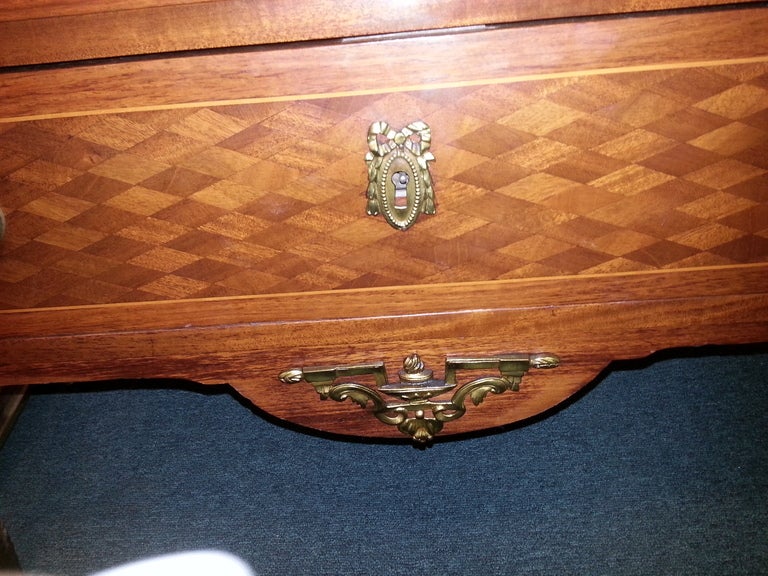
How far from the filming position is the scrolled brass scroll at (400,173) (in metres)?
0.59

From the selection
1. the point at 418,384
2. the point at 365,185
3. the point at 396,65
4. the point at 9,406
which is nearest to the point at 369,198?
the point at 365,185

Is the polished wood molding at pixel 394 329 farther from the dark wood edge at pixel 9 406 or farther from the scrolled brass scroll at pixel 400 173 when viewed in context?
the dark wood edge at pixel 9 406

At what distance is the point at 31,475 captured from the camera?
106cm

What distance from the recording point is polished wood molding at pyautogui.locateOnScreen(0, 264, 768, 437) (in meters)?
0.70

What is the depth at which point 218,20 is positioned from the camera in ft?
1.77

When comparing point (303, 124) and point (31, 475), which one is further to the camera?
point (31, 475)

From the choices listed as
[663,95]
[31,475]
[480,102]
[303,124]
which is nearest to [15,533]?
[31,475]

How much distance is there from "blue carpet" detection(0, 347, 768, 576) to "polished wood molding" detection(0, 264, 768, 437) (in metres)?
0.25

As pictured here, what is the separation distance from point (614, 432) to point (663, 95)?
1.96 ft

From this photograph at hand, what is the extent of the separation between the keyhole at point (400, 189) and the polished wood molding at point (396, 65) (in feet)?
0.26

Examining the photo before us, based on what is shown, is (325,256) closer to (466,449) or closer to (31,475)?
(466,449)

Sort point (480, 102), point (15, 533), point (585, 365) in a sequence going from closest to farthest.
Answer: point (480, 102), point (585, 365), point (15, 533)

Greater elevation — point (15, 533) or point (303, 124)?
point (303, 124)

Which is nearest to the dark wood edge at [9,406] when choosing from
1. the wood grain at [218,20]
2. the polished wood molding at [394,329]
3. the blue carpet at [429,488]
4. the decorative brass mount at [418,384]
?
the blue carpet at [429,488]
